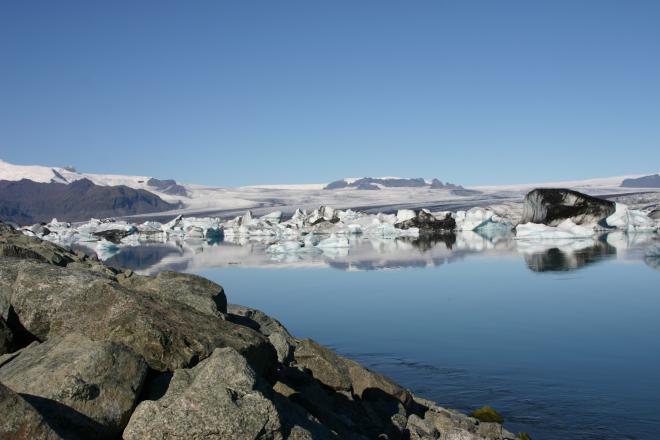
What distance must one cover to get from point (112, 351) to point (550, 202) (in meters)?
30.7

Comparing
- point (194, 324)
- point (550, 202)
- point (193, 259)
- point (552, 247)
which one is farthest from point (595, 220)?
point (194, 324)

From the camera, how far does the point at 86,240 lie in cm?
4019

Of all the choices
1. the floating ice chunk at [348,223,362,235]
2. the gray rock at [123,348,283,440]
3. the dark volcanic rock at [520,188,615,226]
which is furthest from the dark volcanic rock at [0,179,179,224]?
the gray rock at [123,348,283,440]

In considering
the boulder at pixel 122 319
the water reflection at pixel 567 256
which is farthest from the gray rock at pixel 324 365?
the water reflection at pixel 567 256

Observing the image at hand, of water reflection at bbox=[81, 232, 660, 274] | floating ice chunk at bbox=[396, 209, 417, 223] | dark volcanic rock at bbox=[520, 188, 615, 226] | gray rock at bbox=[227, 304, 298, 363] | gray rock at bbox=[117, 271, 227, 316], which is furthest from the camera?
floating ice chunk at bbox=[396, 209, 417, 223]

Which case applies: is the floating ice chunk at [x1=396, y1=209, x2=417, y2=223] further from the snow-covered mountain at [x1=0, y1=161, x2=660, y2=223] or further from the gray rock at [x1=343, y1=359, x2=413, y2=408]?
the snow-covered mountain at [x1=0, y1=161, x2=660, y2=223]

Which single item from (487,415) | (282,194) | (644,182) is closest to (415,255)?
(487,415)

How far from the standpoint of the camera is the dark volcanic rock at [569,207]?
1261 inches

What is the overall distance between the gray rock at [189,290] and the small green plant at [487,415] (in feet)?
7.97

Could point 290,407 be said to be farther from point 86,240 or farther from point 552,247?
point 86,240

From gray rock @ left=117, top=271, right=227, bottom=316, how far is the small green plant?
243cm

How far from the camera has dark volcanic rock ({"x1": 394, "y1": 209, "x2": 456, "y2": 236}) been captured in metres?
40.5

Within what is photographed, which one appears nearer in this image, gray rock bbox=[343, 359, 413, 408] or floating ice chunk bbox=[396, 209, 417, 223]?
gray rock bbox=[343, 359, 413, 408]

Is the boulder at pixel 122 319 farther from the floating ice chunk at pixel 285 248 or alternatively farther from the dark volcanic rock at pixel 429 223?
the dark volcanic rock at pixel 429 223
